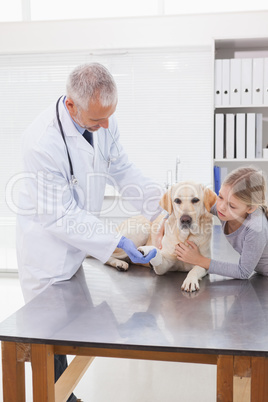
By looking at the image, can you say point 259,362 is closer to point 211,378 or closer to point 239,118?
point 211,378

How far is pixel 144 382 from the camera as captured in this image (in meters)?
2.28

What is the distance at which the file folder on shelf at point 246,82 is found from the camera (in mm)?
3467

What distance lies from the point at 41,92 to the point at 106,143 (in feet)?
8.28

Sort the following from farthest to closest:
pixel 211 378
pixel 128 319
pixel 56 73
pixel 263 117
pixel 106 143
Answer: pixel 56 73 < pixel 263 117 < pixel 211 378 < pixel 106 143 < pixel 128 319

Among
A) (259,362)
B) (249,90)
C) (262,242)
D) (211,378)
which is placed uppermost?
(249,90)

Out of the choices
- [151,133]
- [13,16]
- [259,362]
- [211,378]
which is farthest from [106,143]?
[13,16]

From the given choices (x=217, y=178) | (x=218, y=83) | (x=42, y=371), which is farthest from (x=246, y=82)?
(x=42, y=371)

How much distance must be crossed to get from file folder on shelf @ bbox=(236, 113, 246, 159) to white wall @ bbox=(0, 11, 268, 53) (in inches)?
30.0

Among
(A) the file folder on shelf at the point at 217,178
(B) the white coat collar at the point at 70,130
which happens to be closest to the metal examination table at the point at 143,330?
(B) the white coat collar at the point at 70,130

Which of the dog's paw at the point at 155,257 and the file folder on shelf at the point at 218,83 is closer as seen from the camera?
the dog's paw at the point at 155,257

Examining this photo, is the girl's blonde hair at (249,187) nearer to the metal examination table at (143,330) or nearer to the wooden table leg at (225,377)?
the metal examination table at (143,330)

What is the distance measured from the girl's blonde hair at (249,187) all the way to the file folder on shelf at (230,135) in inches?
76.6

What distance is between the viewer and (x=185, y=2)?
13.0 ft

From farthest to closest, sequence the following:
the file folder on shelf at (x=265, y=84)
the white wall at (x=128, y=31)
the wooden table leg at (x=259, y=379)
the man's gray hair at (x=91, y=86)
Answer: the white wall at (x=128, y=31), the file folder on shelf at (x=265, y=84), the man's gray hair at (x=91, y=86), the wooden table leg at (x=259, y=379)
